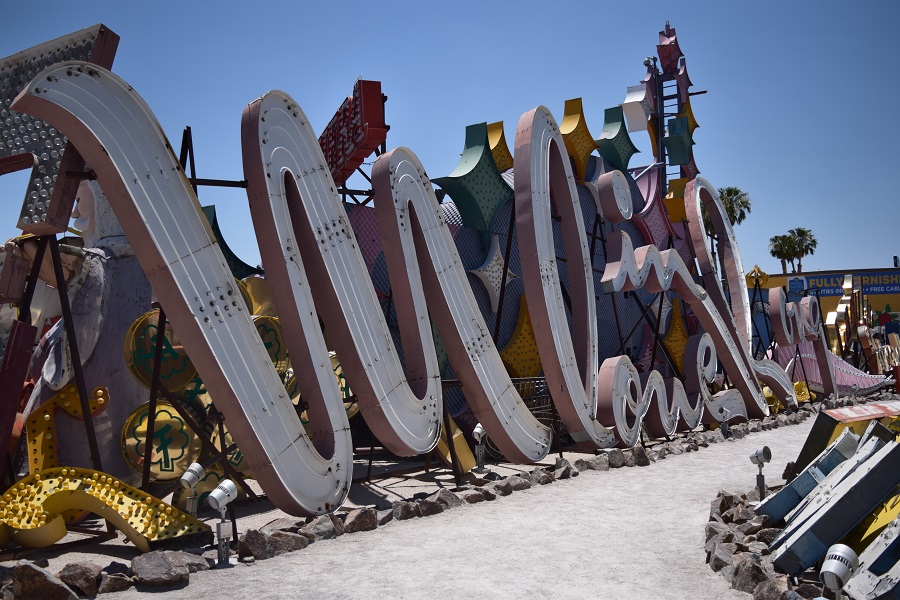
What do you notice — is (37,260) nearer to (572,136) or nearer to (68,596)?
(68,596)

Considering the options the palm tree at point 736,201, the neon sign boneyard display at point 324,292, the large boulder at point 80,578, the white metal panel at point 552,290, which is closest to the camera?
the large boulder at point 80,578

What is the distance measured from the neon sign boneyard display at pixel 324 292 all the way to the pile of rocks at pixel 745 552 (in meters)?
3.14

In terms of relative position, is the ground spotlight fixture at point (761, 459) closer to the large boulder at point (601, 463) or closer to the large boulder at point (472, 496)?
the large boulder at point (472, 496)

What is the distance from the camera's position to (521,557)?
669 centimetres

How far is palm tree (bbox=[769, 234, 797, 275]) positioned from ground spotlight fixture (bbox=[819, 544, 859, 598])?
189 ft

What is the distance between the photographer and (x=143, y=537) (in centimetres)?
665

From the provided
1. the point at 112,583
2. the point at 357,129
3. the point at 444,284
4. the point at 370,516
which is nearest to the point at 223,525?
the point at 112,583

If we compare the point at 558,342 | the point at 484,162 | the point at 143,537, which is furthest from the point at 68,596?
the point at 484,162

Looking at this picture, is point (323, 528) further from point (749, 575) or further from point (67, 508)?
point (749, 575)

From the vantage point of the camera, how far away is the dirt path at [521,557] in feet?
18.8

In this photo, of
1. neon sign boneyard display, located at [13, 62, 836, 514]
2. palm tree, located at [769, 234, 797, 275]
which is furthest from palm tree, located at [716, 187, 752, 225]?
neon sign boneyard display, located at [13, 62, 836, 514]

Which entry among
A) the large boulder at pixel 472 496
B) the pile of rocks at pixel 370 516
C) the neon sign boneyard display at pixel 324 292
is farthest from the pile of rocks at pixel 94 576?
the large boulder at pixel 472 496

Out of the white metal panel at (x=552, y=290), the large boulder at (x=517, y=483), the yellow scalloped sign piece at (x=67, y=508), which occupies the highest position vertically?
the white metal panel at (x=552, y=290)

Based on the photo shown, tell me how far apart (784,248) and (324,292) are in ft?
182
